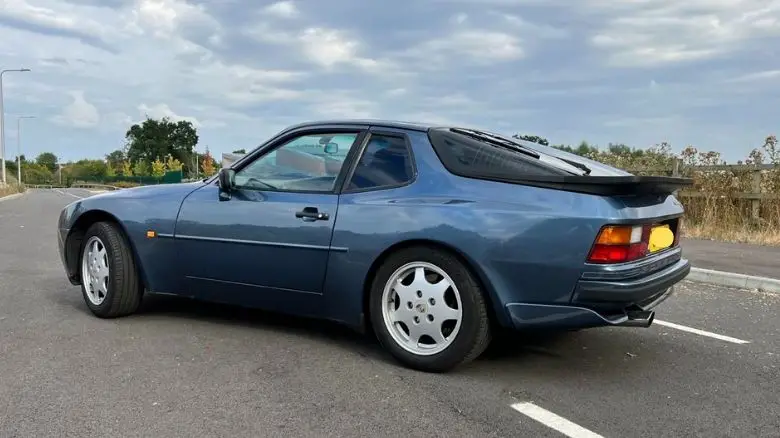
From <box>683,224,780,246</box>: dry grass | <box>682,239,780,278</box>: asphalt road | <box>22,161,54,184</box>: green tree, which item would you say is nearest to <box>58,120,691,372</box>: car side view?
<box>682,239,780,278</box>: asphalt road

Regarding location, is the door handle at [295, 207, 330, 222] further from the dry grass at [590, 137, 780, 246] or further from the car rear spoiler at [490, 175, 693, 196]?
the dry grass at [590, 137, 780, 246]

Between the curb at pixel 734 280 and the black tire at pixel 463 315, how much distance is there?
4.41 meters

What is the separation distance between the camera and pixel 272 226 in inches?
164

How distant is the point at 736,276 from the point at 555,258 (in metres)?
4.58

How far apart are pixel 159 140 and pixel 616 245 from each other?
118261 mm

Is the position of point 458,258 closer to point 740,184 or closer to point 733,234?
point 733,234

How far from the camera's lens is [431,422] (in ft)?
10.1

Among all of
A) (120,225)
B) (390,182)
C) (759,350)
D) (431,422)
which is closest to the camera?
(431,422)

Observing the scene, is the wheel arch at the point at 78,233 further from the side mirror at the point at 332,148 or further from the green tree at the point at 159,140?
the green tree at the point at 159,140

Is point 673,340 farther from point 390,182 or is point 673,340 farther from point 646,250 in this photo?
point 390,182

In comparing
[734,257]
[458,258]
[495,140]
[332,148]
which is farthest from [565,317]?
[734,257]

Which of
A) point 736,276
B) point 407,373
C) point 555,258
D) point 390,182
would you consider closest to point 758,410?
point 555,258

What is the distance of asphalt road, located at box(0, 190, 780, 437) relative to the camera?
304 centimetres

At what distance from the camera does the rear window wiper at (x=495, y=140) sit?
158 inches
